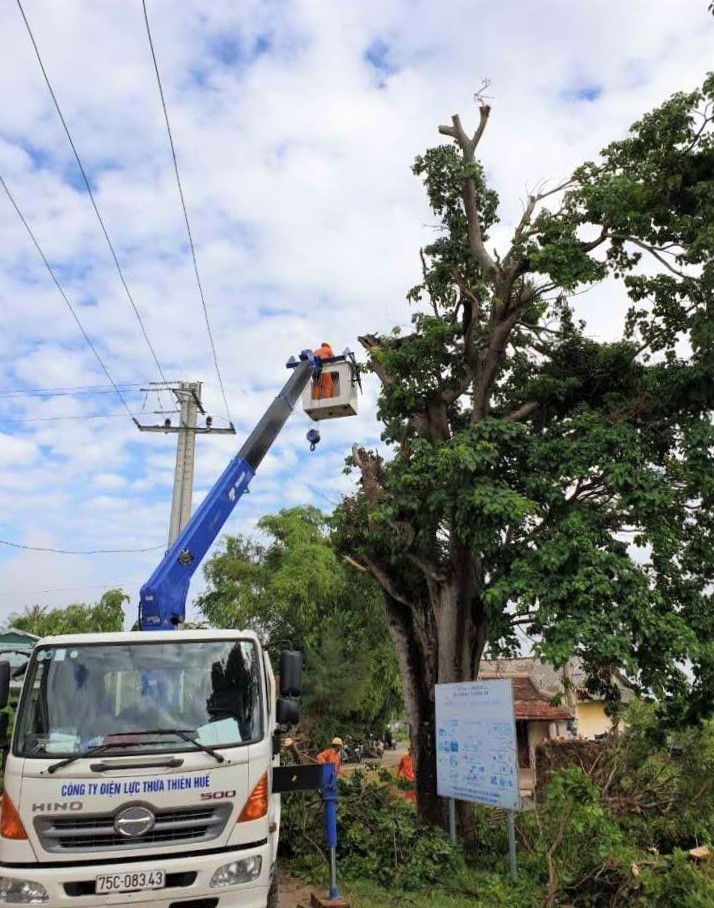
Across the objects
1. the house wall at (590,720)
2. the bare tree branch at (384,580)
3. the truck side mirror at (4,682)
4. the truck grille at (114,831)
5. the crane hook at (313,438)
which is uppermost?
the crane hook at (313,438)

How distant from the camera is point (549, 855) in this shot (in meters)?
7.03

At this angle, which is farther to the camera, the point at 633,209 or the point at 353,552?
the point at 353,552

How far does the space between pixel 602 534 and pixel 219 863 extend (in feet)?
20.0

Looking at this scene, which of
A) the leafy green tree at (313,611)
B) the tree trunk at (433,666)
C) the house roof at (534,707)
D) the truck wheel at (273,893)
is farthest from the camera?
the house roof at (534,707)

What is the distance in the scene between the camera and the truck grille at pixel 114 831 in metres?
4.98

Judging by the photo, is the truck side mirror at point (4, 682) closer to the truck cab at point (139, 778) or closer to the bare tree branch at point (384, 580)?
the truck cab at point (139, 778)

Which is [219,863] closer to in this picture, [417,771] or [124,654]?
[124,654]

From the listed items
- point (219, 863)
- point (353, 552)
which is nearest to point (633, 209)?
point (353, 552)

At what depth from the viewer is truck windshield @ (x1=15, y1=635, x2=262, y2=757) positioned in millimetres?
5348

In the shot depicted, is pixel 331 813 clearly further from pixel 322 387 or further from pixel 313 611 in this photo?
pixel 313 611

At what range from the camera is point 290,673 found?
6094 mm

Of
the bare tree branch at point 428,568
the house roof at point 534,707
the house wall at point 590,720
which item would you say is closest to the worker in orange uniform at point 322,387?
the bare tree branch at point 428,568

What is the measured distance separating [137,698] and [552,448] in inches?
256

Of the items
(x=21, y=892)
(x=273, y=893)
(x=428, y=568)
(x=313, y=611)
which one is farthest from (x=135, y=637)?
(x=313, y=611)
